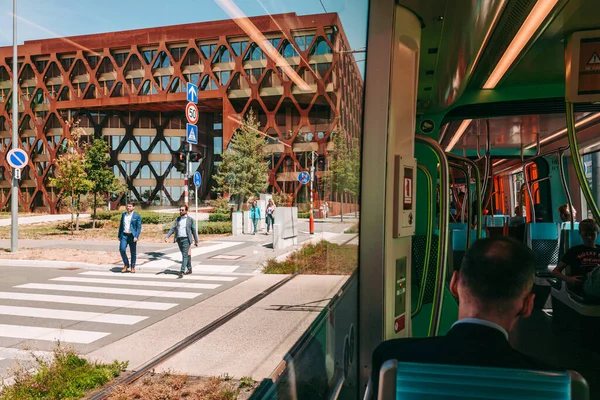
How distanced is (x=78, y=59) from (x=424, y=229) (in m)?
3.22

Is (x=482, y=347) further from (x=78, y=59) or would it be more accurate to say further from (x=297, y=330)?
(x=78, y=59)

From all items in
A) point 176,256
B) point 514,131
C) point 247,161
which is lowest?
point 176,256

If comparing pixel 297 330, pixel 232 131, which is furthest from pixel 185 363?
pixel 232 131

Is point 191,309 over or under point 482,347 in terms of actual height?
under

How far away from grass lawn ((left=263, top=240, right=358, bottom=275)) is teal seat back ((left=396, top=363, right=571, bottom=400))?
1068 millimetres

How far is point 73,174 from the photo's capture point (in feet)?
6.94

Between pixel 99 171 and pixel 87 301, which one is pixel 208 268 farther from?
pixel 99 171

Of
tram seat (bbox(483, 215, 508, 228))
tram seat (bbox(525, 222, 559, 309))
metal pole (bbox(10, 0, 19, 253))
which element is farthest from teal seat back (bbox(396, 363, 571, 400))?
tram seat (bbox(483, 215, 508, 228))

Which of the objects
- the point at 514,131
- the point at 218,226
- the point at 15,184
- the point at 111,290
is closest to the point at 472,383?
the point at 15,184

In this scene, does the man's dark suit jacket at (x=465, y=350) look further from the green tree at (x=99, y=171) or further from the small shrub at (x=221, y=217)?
the small shrub at (x=221, y=217)

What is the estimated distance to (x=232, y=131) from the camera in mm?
2732

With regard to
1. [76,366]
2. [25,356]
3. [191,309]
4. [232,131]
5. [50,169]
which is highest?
[232,131]

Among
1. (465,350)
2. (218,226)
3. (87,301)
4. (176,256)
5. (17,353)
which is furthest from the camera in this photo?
(176,256)

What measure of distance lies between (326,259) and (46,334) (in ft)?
4.56
